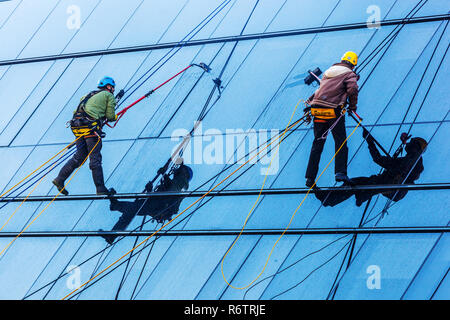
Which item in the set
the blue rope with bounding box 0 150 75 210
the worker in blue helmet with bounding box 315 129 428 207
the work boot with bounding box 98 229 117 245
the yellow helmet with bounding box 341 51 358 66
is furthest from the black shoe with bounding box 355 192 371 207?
the blue rope with bounding box 0 150 75 210

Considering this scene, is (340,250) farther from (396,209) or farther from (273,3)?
(273,3)

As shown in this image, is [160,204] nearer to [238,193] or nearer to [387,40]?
[238,193]

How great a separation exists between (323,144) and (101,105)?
108 inches

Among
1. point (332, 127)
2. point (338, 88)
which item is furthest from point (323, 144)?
point (338, 88)

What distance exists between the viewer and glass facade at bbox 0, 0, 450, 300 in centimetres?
698

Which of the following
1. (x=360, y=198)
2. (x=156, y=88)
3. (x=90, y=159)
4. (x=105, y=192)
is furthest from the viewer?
(x=156, y=88)

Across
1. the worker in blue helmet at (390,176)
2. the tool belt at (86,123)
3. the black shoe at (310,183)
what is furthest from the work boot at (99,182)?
the worker in blue helmet at (390,176)

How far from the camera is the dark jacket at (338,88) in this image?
691cm

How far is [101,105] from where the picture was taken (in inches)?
320

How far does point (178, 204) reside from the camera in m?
7.97

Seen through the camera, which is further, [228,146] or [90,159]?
[90,159]

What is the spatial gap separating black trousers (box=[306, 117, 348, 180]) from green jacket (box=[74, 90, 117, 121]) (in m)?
2.50

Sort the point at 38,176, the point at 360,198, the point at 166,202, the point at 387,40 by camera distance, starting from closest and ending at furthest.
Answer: the point at 360,198 → the point at 387,40 → the point at 166,202 → the point at 38,176
